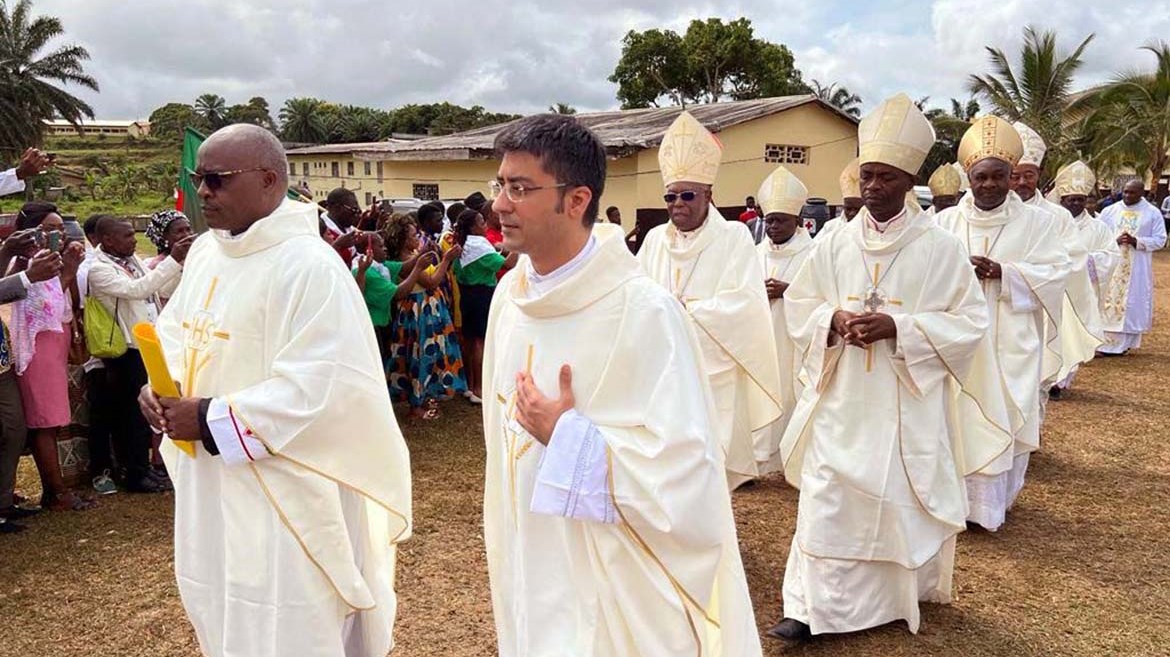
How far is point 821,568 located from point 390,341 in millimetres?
5497

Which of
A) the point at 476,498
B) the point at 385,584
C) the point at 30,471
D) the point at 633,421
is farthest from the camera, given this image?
the point at 30,471

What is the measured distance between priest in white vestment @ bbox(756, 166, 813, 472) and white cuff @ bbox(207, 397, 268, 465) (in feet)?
15.9

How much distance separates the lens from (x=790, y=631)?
14.0 feet

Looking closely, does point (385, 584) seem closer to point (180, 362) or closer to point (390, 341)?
point (180, 362)

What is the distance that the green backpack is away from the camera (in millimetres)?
5922

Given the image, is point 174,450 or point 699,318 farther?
point 699,318

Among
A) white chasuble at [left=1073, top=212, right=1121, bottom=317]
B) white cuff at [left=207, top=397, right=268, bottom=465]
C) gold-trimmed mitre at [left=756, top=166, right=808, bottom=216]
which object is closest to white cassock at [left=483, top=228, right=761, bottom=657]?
white cuff at [left=207, top=397, right=268, bottom=465]

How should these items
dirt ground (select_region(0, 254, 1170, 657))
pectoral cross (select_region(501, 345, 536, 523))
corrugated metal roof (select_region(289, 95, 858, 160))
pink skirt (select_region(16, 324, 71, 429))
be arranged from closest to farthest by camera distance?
pectoral cross (select_region(501, 345, 536, 523)) → dirt ground (select_region(0, 254, 1170, 657)) → pink skirt (select_region(16, 324, 71, 429)) → corrugated metal roof (select_region(289, 95, 858, 160))

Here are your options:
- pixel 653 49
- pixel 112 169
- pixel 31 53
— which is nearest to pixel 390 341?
pixel 653 49

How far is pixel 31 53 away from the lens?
50094mm

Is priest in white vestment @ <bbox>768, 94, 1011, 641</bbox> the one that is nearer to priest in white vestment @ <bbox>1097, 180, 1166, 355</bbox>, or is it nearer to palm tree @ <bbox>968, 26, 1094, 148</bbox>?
priest in white vestment @ <bbox>1097, 180, 1166, 355</bbox>

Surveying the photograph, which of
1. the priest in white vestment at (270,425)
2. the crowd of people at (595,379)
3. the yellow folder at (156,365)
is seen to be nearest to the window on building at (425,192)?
the crowd of people at (595,379)

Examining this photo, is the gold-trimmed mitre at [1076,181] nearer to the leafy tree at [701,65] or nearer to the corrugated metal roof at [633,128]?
the corrugated metal roof at [633,128]

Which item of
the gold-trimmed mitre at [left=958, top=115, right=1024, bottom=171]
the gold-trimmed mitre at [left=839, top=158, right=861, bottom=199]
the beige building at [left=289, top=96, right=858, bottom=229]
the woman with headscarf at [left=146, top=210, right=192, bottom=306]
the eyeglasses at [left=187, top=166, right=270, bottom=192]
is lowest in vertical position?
the woman with headscarf at [left=146, top=210, right=192, bottom=306]
